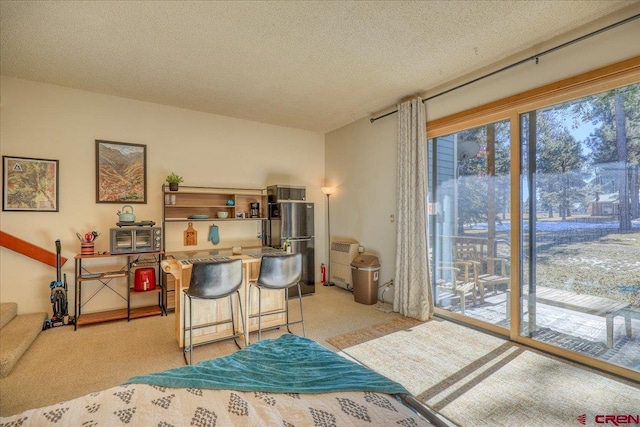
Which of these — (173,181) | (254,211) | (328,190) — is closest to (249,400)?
(173,181)

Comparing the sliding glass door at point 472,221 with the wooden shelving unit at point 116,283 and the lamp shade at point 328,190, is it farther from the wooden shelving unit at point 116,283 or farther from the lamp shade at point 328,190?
the wooden shelving unit at point 116,283

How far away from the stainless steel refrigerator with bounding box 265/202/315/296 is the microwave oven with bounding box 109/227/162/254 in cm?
175

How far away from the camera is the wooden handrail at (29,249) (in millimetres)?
3495

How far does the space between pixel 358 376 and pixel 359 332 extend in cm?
212

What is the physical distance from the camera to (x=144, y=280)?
3.94m

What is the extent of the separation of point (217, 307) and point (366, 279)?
2219 mm

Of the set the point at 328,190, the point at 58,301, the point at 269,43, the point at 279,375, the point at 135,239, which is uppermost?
the point at 269,43

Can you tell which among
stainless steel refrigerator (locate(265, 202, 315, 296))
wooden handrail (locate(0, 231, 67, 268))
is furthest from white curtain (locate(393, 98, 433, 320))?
wooden handrail (locate(0, 231, 67, 268))

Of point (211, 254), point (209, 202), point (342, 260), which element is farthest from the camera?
point (342, 260)

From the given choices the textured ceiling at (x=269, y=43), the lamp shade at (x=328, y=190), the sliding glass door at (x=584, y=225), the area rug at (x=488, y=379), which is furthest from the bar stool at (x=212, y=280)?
the lamp shade at (x=328, y=190)

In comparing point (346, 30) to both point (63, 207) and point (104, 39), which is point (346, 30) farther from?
point (63, 207)

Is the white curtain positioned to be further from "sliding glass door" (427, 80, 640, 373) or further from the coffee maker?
the coffee maker

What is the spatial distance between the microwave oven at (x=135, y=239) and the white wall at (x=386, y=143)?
3148 millimetres

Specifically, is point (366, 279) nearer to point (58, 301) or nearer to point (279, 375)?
point (279, 375)
